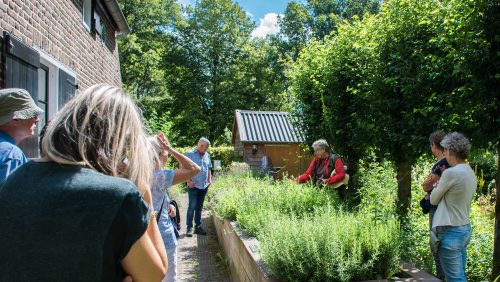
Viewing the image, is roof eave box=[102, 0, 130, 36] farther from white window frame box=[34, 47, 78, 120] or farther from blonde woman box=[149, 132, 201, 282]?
blonde woman box=[149, 132, 201, 282]

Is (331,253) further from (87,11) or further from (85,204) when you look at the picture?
(87,11)

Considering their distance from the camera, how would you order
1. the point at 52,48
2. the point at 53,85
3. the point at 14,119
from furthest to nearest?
the point at 53,85 < the point at 52,48 < the point at 14,119

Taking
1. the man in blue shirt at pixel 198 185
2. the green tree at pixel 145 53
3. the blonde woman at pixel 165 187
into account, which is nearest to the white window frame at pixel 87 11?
the man in blue shirt at pixel 198 185

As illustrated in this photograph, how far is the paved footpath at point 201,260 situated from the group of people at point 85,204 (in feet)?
14.9

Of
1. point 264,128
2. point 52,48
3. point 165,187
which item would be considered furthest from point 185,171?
Answer: point 264,128

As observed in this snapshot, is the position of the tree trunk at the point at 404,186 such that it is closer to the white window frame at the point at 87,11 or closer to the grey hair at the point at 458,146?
the grey hair at the point at 458,146

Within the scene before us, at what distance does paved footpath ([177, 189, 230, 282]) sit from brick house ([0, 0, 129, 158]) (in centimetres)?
274

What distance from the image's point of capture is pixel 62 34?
6.04m

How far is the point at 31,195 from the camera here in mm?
1280

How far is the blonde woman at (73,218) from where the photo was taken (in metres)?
1.27

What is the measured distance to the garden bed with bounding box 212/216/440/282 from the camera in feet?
11.2

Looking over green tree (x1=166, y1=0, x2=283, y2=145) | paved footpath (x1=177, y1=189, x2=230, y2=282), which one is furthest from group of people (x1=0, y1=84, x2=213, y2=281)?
green tree (x1=166, y1=0, x2=283, y2=145)

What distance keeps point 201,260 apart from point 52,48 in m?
3.97

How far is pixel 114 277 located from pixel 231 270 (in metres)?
4.59
